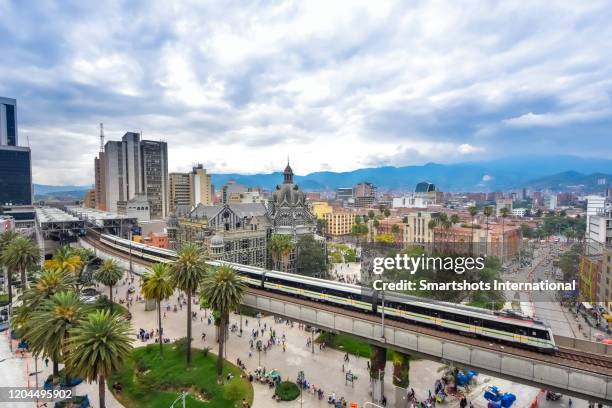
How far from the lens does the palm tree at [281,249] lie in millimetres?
88688

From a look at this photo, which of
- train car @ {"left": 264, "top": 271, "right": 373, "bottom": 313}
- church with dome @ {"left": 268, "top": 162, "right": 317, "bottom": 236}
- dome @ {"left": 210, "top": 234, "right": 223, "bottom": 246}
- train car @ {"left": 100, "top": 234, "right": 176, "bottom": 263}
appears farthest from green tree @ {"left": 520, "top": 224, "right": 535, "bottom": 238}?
train car @ {"left": 100, "top": 234, "right": 176, "bottom": 263}

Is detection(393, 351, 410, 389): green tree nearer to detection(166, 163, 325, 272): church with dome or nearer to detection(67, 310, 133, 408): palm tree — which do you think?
detection(67, 310, 133, 408): palm tree

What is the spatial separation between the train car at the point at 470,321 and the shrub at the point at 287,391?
13.6 m

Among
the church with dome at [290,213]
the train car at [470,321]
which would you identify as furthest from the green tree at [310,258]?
the train car at [470,321]

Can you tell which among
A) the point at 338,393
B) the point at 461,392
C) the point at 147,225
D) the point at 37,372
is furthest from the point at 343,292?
the point at 147,225

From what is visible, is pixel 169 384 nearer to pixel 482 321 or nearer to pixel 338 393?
pixel 338 393

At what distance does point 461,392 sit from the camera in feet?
141

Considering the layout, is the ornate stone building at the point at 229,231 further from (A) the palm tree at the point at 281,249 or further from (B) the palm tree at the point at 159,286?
(B) the palm tree at the point at 159,286

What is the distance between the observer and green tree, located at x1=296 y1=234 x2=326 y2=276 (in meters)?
90.9

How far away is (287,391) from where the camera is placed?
4159 cm

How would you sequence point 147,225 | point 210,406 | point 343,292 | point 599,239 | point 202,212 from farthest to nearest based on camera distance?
1. point 147,225
2. point 202,212
3. point 599,239
4. point 343,292
5. point 210,406

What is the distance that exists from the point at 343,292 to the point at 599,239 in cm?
7872

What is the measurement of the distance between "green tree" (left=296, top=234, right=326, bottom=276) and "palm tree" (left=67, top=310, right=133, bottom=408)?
61461mm

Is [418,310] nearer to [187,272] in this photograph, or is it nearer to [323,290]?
[323,290]
